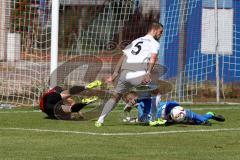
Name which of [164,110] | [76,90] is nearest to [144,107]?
[164,110]

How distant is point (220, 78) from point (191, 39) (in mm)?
1282

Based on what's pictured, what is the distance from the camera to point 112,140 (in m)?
12.1

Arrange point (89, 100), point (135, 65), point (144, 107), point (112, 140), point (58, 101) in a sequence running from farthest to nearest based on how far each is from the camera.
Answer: point (89, 100) → point (58, 101) → point (144, 107) → point (135, 65) → point (112, 140)

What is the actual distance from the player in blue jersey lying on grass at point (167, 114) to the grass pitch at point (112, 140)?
190 millimetres

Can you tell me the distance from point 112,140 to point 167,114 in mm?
2962

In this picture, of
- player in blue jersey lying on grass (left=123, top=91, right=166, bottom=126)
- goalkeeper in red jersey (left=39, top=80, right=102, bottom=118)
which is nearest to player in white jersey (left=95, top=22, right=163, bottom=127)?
player in blue jersey lying on grass (left=123, top=91, right=166, bottom=126)

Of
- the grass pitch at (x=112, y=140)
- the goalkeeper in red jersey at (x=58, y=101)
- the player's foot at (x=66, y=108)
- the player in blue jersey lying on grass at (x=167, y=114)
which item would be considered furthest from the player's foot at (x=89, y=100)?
the player in blue jersey lying on grass at (x=167, y=114)

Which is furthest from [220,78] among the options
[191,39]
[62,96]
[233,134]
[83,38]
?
[233,134]

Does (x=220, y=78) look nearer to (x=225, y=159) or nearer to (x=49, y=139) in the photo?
(x=49, y=139)

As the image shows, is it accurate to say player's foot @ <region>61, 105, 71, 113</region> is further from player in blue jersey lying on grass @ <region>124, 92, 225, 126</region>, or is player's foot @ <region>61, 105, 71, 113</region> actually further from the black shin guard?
player in blue jersey lying on grass @ <region>124, 92, 225, 126</region>

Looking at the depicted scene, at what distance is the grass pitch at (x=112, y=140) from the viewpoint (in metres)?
10.4

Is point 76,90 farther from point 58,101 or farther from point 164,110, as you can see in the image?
point 164,110

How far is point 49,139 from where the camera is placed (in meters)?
12.1

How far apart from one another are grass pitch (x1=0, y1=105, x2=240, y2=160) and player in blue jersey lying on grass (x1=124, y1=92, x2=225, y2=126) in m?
0.19
